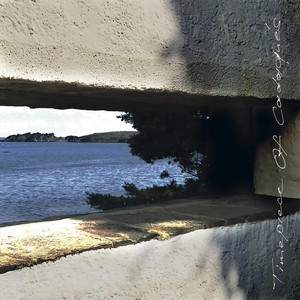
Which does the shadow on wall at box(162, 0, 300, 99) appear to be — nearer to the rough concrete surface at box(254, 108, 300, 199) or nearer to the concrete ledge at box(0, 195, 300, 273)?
the rough concrete surface at box(254, 108, 300, 199)

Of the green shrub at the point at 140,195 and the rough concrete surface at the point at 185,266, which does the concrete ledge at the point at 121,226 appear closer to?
the rough concrete surface at the point at 185,266

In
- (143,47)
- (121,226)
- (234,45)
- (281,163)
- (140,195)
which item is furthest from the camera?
(140,195)

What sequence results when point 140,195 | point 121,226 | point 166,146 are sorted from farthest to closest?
point 140,195, point 166,146, point 121,226

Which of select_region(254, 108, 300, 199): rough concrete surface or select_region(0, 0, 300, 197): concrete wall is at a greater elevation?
select_region(0, 0, 300, 197): concrete wall

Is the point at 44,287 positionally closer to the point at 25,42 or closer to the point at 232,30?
the point at 25,42

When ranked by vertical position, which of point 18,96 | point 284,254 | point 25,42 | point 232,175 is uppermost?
point 25,42

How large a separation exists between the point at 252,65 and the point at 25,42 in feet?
3.19

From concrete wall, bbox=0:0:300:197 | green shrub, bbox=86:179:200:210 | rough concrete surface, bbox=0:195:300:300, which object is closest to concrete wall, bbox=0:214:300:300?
rough concrete surface, bbox=0:195:300:300

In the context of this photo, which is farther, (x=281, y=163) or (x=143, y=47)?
(x=281, y=163)

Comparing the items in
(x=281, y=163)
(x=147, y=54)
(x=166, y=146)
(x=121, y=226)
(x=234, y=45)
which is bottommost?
(x=121, y=226)

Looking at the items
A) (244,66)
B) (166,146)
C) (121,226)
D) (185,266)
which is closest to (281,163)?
(244,66)

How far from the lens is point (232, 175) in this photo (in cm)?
265

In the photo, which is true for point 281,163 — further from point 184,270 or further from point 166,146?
point 166,146

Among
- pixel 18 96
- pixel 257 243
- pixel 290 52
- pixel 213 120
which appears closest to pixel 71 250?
pixel 18 96
